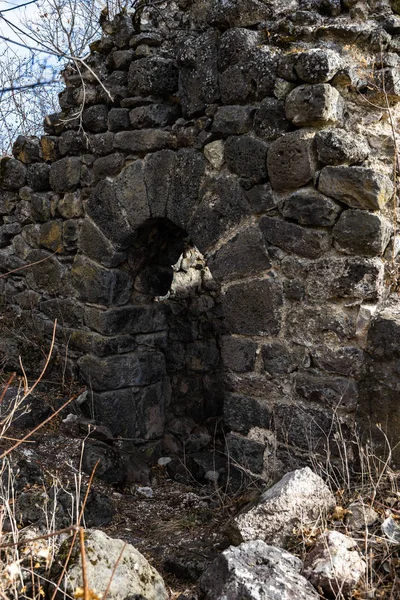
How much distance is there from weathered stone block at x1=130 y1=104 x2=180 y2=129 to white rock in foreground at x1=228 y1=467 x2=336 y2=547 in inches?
94.5

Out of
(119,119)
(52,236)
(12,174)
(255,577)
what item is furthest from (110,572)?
(12,174)

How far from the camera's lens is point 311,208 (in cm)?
308

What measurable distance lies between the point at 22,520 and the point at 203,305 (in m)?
2.41

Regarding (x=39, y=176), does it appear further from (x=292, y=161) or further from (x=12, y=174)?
(x=292, y=161)

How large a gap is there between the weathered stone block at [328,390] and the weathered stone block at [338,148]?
1.09 meters

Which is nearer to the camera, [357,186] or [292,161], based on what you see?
[357,186]

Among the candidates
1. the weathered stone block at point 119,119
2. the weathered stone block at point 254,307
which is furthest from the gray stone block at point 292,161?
the weathered stone block at point 119,119

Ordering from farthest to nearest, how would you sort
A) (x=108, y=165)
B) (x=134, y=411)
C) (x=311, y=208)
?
1. (x=134, y=411)
2. (x=108, y=165)
3. (x=311, y=208)

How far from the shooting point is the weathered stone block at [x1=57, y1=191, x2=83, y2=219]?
180 inches

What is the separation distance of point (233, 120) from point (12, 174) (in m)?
2.56

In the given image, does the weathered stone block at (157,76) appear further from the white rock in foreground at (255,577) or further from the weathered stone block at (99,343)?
the white rock in foreground at (255,577)

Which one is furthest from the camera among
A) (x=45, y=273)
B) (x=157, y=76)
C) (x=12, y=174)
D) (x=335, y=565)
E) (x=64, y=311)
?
(x=12, y=174)

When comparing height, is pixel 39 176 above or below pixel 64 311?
above

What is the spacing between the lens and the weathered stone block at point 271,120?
317 cm
